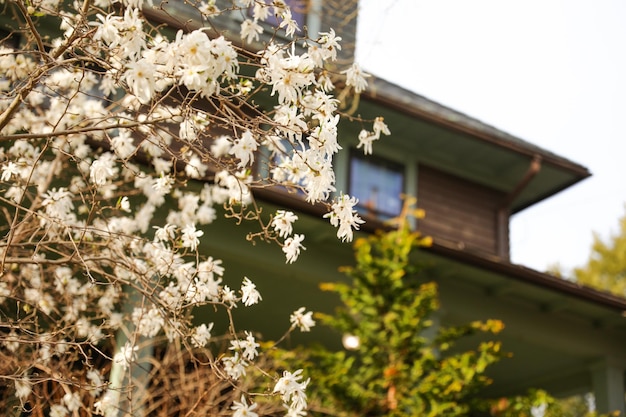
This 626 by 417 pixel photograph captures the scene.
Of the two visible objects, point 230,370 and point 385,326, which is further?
point 385,326

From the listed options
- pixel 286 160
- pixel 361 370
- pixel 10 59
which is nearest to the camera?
pixel 286 160

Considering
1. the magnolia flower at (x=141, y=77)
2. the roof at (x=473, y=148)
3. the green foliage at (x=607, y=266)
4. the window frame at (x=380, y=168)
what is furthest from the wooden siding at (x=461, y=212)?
the green foliage at (x=607, y=266)

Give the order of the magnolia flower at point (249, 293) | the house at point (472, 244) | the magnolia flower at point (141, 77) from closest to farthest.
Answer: the magnolia flower at point (141, 77)
the magnolia flower at point (249, 293)
the house at point (472, 244)

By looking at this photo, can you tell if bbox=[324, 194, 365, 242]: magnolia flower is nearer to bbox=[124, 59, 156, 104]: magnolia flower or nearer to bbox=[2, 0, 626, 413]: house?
bbox=[124, 59, 156, 104]: magnolia flower

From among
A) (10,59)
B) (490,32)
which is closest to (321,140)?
(10,59)

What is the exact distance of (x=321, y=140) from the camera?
368cm

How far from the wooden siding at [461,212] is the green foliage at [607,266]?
585 inches

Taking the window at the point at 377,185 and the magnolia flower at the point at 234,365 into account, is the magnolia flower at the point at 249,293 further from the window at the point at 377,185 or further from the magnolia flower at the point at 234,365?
the window at the point at 377,185

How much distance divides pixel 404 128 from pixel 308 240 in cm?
358

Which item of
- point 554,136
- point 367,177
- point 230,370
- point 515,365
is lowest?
point 230,370

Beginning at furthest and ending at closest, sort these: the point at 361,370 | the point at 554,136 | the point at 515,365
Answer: the point at 554,136 < the point at 515,365 < the point at 361,370

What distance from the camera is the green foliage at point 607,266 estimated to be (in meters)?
26.1

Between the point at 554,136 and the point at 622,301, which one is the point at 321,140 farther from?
the point at 554,136

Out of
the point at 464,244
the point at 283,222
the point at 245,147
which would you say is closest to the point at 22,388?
the point at 283,222
